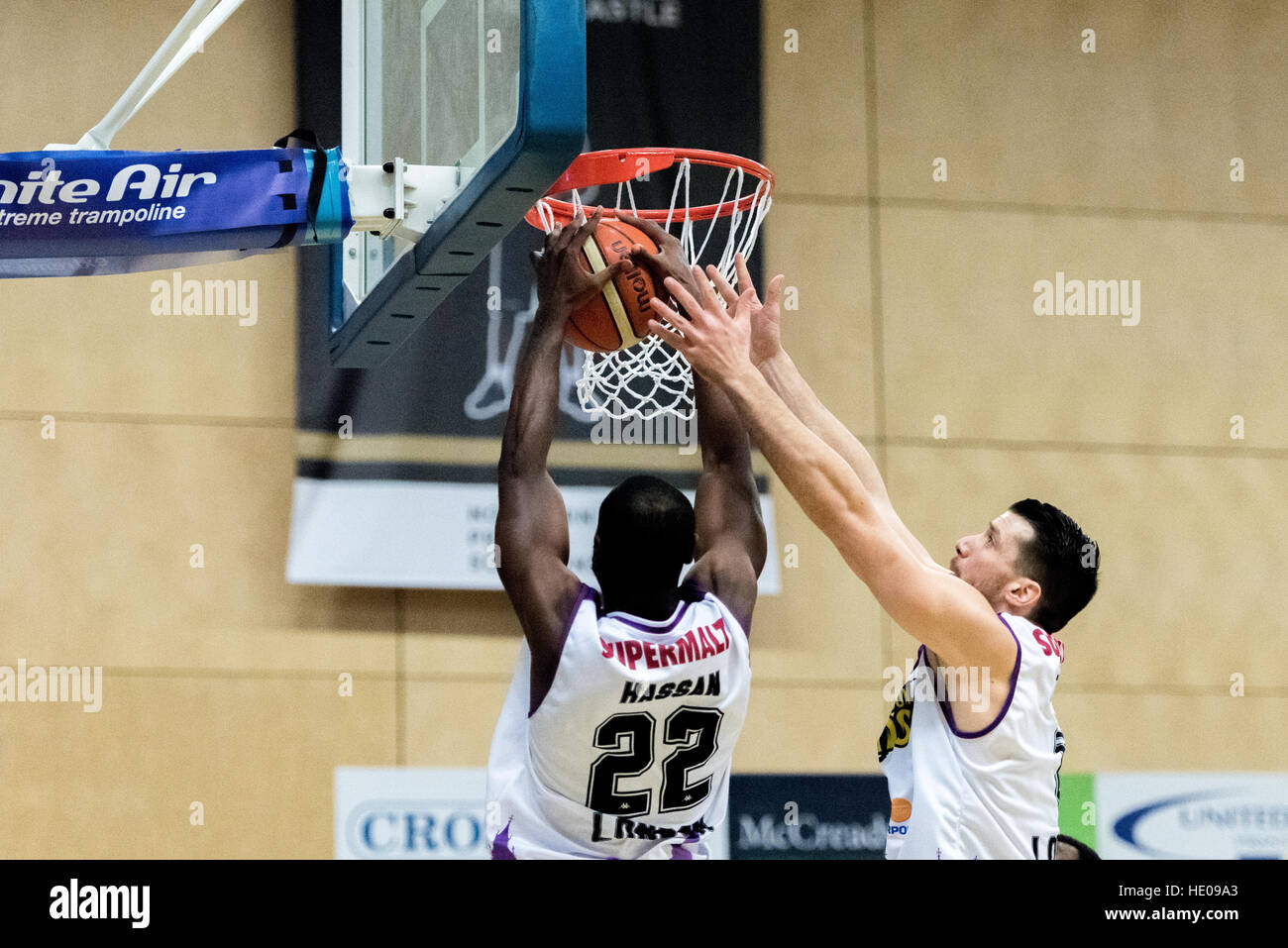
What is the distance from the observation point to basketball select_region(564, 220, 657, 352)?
167 inches

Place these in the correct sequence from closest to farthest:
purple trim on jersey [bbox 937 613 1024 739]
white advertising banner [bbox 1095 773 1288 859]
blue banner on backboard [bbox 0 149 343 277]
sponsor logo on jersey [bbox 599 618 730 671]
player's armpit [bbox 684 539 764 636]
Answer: blue banner on backboard [bbox 0 149 343 277] → sponsor logo on jersey [bbox 599 618 730 671] → purple trim on jersey [bbox 937 613 1024 739] → player's armpit [bbox 684 539 764 636] → white advertising banner [bbox 1095 773 1288 859]

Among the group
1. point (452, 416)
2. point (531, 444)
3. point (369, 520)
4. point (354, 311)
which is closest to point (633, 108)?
point (452, 416)

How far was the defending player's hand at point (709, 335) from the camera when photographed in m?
3.86

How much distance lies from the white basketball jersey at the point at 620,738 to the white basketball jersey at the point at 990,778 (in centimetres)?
49

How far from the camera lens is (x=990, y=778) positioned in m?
3.97

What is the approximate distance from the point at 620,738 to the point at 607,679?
154mm

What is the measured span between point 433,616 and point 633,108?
A: 2684mm

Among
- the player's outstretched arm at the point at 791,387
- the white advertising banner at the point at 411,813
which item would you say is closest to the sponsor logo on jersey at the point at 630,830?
the player's outstretched arm at the point at 791,387

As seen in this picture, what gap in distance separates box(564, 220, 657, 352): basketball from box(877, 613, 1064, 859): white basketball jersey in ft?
3.62

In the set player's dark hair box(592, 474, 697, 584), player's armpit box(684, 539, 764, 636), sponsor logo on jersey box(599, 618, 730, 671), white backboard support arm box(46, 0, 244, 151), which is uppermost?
white backboard support arm box(46, 0, 244, 151)

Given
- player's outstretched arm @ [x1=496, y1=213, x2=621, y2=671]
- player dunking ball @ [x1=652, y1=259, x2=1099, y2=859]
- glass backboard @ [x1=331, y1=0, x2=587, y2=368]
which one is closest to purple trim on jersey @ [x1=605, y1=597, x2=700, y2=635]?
player's outstretched arm @ [x1=496, y1=213, x2=621, y2=671]

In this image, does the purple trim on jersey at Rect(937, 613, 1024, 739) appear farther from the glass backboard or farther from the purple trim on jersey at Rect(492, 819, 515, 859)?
the glass backboard
